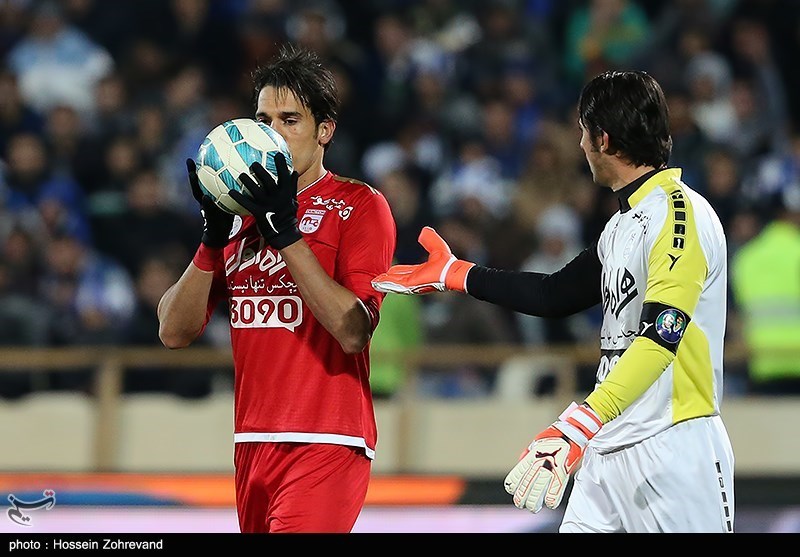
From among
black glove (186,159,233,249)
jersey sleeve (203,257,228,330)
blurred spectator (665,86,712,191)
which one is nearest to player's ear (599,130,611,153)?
black glove (186,159,233,249)

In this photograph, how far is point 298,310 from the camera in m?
4.05

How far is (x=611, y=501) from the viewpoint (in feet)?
12.9

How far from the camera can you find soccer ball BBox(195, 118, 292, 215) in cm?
386

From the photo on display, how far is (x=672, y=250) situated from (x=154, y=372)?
537 cm

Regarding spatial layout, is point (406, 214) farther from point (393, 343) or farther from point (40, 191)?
point (40, 191)

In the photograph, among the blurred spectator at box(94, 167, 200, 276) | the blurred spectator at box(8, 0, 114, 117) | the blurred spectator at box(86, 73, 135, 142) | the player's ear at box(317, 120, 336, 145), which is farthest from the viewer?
the blurred spectator at box(8, 0, 114, 117)

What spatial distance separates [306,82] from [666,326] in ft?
4.79

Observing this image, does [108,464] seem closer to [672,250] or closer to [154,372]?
[154,372]

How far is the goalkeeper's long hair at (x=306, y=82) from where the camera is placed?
418 cm

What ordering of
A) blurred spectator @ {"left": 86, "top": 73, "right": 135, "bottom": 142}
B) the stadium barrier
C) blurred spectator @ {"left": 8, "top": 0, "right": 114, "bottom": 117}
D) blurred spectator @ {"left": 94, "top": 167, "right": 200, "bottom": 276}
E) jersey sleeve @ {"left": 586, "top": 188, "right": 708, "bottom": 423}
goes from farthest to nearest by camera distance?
blurred spectator @ {"left": 8, "top": 0, "right": 114, "bottom": 117} < blurred spectator @ {"left": 86, "top": 73, "right": 135, "bottom": 142} < blurred spectator @ {"left": 94, "top": 167, "right": 200, "bottom": 276} < the stadium barrier < jersey sleeve @ {"left": 586, "top": 188, "right": 708, "bottom": 423}

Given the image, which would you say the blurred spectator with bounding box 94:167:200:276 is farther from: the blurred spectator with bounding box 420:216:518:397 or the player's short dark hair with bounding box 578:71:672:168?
the player's short dark hair with bounding box 578:71:672:168

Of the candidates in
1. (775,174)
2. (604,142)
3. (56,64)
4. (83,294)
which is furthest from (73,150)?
(604,142)

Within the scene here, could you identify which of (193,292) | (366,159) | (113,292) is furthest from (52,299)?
(193,292)

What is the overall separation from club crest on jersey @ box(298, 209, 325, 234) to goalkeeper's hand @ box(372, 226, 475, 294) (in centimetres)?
27
